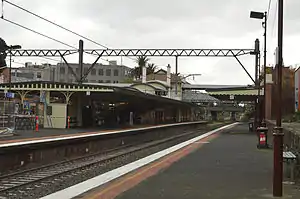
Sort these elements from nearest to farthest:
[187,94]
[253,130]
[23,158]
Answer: [23,158], [253,130], [187,94]

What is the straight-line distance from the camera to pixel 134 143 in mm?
28609

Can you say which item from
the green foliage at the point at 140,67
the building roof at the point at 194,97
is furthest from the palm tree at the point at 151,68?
the building roof at the point at 194,97

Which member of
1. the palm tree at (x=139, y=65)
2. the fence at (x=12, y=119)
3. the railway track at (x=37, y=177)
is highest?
the palm tree at (x=139, y=65)

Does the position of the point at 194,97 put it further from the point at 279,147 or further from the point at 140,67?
the point at 279,147

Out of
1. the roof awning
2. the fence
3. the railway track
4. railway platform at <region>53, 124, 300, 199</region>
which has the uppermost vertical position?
the roof awning

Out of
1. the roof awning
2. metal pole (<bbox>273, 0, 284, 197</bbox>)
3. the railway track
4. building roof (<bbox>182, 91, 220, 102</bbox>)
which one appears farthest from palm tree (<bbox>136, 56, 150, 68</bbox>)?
metal pole (<bbox>273, 0, 284, 197</bbox>)

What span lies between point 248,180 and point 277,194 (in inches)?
85.0

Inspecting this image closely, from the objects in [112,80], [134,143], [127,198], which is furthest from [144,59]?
[127,198]

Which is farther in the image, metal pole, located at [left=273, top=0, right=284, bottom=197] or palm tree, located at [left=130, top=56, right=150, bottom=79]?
palm tree, located at [left=130, top=56, right=150, bottom=79]

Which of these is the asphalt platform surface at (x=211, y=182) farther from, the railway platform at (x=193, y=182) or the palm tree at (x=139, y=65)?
the palm tree at (x=139, y=65)

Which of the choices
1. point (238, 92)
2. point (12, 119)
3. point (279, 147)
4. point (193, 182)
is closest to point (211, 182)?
point (193, 182)

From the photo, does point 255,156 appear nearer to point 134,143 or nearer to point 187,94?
point 134,143

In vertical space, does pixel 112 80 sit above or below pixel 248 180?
above

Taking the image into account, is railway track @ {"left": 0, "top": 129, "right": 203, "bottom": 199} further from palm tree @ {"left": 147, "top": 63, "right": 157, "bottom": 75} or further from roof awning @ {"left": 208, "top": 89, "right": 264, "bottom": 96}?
palm tree @ {"left": 147, "top": 63, "right": 157, "bottom": 75}
